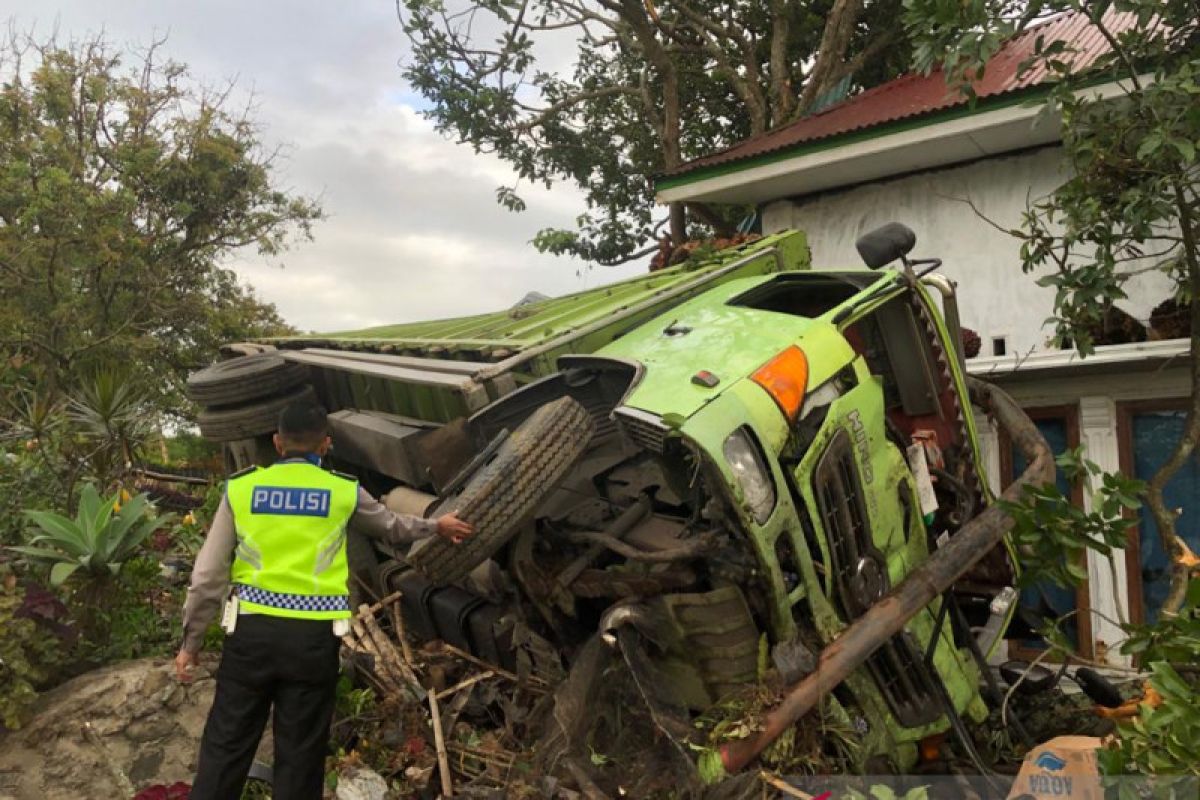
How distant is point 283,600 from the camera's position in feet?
11.0

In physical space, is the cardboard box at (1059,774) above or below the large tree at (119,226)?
below

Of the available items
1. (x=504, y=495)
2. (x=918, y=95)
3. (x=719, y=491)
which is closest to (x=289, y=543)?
(x=504, y=495)

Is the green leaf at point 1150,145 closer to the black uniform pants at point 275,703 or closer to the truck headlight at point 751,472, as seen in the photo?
the truck headlight at point 751,472

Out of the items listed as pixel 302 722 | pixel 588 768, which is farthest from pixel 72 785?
pixel 588 768

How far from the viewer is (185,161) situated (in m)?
18.9

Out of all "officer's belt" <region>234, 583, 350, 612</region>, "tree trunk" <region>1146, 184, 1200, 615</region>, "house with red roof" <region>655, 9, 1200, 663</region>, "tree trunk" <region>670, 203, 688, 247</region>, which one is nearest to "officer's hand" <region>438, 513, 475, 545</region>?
"officer's belt" <region>234, 583, 350, 612</region>

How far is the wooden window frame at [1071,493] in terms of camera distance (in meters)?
7.55

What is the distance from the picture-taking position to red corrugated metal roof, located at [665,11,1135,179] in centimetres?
810

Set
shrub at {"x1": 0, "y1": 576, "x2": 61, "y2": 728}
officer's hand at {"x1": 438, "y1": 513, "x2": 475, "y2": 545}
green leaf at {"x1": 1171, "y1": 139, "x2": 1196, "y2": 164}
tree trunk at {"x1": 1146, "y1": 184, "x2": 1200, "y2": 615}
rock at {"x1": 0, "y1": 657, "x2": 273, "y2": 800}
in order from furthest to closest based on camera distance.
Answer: tree trunk at {"x1": 1146, "y1": 184, "x2": 1200, "y2": 615} → green leaf at {"x1": 1171, "y1": 139, "x2": 1196, "y2": 164} → shrub at {"x1": 0, "y1": 576, "x2": 61, "y2": 728} → rock at {"x1": 0, "y1": 657, "x2": 273, "y2": 800} → officer's hand at {"x1": 438, "y1": 513, "x2": 475, "y2": 545}

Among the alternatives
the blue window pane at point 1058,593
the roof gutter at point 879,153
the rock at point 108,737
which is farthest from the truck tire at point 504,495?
the blue window pane at point 1058,593

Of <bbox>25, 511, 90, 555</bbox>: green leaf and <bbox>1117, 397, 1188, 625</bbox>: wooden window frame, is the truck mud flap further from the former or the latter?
<bbox>1117, 397, 1188, 625</bbox>: wooden window frame

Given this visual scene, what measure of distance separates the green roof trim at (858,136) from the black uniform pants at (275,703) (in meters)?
5.51

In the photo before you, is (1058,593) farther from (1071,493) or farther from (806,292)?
(806,292)

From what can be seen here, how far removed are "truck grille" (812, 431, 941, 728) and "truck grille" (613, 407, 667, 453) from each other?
2.29 feet
